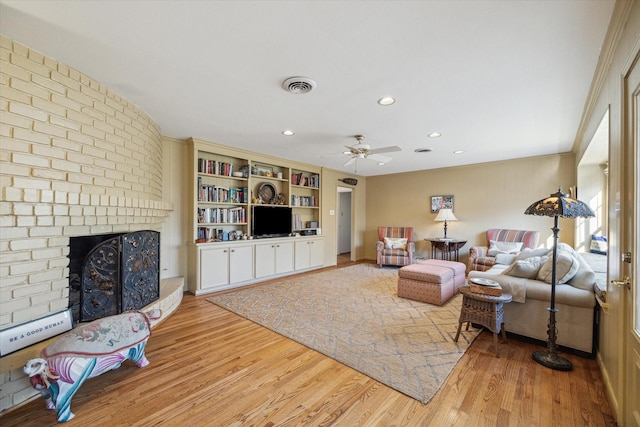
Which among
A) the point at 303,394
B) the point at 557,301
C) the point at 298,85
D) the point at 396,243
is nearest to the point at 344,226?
the point at 396,243

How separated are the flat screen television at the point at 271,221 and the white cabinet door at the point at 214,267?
748mm

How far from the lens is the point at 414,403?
1.71m

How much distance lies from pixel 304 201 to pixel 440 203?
3194mm

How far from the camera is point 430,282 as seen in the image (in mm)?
3576

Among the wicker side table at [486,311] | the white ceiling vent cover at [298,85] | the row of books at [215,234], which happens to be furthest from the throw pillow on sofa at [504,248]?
the row of books at [215,234]

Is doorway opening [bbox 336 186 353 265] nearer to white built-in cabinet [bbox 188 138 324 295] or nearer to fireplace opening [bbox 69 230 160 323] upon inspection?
white built-in cabinet [bbox 188 138 324 295]

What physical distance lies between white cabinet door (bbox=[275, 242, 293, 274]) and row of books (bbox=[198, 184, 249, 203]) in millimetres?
1133

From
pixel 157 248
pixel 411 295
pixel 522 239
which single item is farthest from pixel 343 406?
pixel 522 239

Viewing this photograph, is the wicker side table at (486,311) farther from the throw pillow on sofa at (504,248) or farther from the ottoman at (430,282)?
the throw pillow on sofa at (504,248)

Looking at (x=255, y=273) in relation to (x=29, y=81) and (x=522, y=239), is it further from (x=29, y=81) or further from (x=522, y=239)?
(x=522, y=239)

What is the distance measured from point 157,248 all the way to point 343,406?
9.33 ft

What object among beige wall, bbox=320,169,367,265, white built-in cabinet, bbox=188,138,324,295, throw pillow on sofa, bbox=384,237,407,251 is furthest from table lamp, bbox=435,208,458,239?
white built-in cabinet, bbox=188,138,324,295

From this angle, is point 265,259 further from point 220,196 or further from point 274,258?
point 220,196

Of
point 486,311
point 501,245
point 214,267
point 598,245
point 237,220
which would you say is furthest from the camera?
point 501,245
